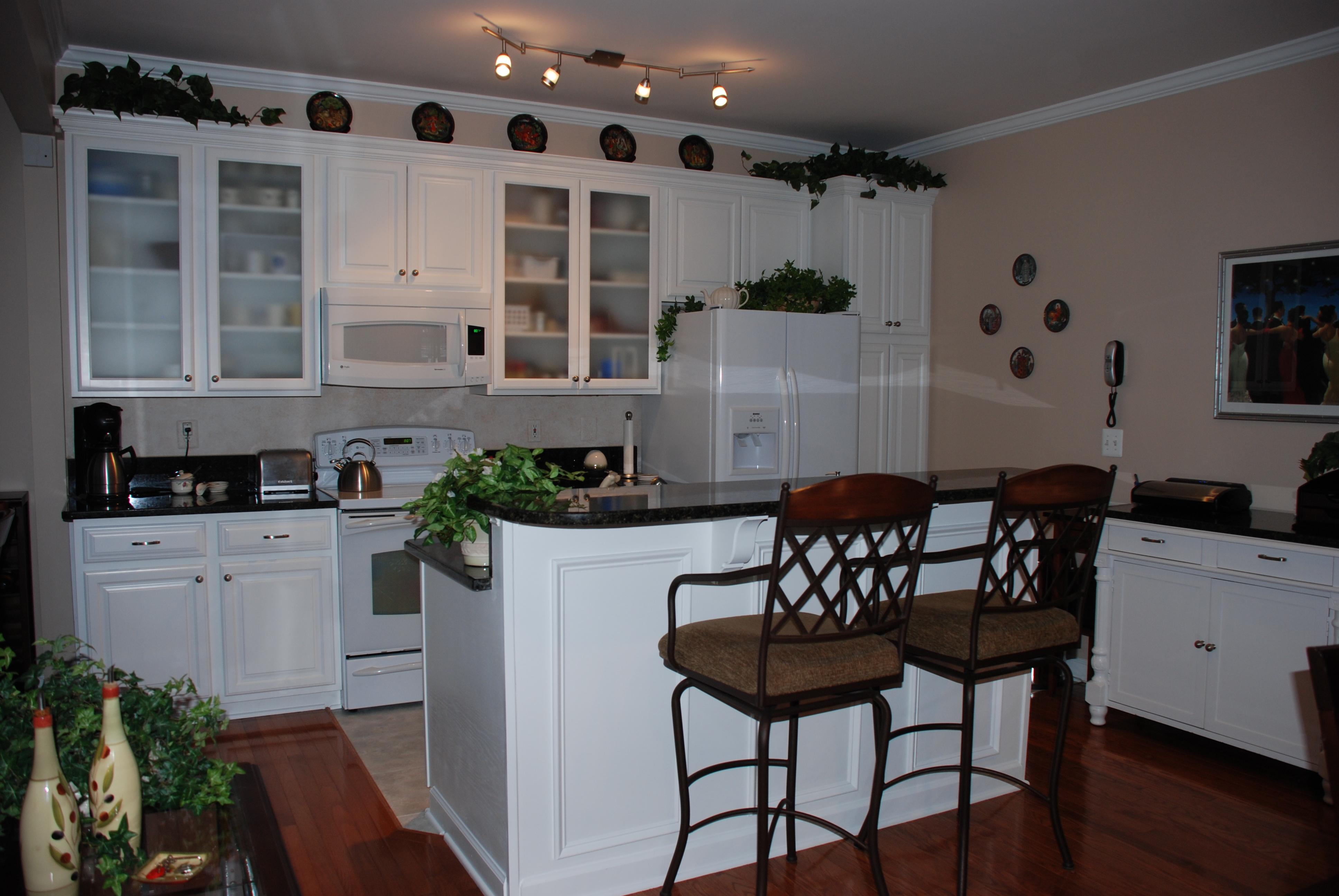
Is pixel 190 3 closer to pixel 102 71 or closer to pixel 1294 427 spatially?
pixel 102 71

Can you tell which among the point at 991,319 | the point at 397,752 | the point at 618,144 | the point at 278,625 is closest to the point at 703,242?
the point at 618,144

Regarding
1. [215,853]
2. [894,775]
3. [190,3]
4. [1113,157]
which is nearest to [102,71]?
[190,3]

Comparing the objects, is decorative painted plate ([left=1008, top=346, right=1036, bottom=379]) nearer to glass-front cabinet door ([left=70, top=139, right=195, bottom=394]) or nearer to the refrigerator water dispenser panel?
the refrigerator water dispenser panel

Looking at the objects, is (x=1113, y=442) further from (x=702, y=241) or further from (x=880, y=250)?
(x=702, y=241)

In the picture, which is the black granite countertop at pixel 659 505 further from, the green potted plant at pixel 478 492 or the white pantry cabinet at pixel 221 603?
the white pantry cabinet at pixel 221 603

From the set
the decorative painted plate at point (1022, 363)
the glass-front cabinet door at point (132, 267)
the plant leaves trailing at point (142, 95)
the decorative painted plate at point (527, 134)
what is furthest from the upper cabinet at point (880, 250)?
the glass-front cabinet door at point (132, 267)

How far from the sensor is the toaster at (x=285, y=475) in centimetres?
379

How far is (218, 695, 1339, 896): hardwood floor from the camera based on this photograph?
2.40 metres

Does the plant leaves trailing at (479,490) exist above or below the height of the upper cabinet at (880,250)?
below

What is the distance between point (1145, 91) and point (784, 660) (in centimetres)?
336

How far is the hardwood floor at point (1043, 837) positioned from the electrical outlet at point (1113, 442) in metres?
1.28

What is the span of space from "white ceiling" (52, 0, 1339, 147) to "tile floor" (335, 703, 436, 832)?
2617 mm

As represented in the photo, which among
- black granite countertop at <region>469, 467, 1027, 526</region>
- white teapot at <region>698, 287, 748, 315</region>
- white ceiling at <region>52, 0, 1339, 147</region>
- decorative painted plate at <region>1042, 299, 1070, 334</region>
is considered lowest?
black granite countertop at <region>469, 467, 1027, 526</region>

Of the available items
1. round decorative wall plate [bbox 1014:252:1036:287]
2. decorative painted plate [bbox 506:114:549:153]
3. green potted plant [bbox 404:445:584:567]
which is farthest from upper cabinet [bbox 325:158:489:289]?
round decorative wall plate [bbox 1014:252:1036:287]
